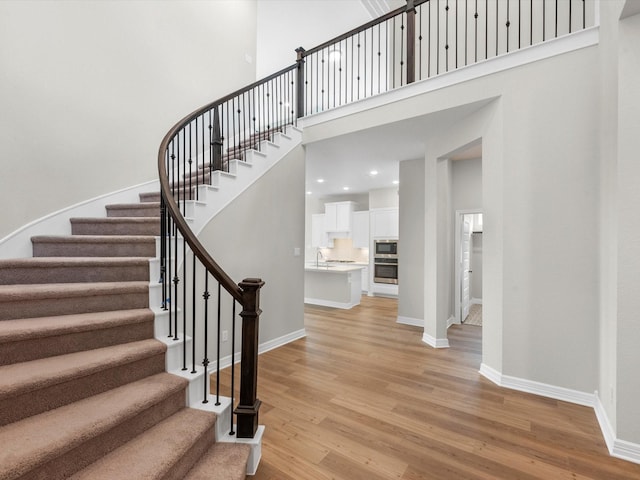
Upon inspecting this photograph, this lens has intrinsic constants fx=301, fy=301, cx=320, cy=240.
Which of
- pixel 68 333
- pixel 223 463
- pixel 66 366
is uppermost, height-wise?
pixel 68 333

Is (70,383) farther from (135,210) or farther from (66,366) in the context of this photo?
(135,210)

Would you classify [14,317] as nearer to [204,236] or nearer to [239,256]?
[204,236]

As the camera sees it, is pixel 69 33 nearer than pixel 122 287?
No

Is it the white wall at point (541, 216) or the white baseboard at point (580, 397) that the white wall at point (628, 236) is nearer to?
the white baseboard at point (580, 397)

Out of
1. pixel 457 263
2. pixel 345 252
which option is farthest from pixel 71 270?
pixel 345 252

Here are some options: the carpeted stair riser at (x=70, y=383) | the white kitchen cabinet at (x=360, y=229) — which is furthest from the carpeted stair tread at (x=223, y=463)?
the white kitchen cabinet at (x=360, y=229)

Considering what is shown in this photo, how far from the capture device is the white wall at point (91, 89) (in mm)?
2787

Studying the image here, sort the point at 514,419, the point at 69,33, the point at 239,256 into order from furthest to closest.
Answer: the point at 239,256 < the point at 69,33 < the point at 514,419

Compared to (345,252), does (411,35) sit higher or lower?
higher

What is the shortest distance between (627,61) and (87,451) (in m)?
3.85

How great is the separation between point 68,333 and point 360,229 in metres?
7.34

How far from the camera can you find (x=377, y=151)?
4871 millimetres

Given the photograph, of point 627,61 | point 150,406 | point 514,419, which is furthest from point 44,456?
point 627,61

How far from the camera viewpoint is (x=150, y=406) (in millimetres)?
1662
